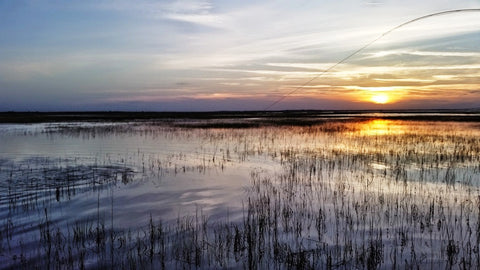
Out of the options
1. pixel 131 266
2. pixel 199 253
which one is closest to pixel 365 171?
pixel 199 253

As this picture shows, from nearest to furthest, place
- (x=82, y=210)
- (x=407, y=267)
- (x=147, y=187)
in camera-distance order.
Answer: (x=407, y=267) < (x=82, y=210) < (x=147, y=187)

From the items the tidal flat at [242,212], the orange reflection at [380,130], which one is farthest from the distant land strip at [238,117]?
the tidal flat at [242,212]

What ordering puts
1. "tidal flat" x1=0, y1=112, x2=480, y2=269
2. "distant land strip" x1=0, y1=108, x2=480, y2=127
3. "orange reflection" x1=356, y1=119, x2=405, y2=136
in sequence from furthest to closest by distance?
"distant land strip" x1=0, y1=108, x2=480, y2=127
"orange reflection" x1=356, y1=119, x2=405, y2=136
"tidal flat" x1=0, y1=112, x2=480, y2=269

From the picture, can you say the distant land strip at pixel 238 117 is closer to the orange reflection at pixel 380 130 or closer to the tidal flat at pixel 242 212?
the orange reflection at pixel 380 130

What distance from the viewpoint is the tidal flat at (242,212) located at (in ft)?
20.8

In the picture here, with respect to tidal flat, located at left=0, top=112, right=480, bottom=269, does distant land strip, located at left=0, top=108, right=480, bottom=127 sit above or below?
above

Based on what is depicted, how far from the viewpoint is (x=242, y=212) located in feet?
30.0

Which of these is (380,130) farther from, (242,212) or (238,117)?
(238,117)

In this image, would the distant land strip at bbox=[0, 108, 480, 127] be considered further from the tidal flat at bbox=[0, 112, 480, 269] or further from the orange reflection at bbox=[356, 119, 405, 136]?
the tidal flat at bbox=[0, 112, 480, 269]

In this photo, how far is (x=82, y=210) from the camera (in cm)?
926

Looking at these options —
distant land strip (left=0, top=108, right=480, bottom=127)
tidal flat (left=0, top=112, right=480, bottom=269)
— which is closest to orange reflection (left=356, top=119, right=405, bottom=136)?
distant land strip (left=0, top=108, right=480, bottom=127)

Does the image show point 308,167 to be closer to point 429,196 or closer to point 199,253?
point 429,196

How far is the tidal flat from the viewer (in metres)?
6.34

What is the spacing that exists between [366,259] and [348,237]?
105 centimetres
